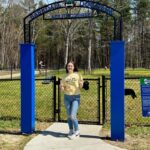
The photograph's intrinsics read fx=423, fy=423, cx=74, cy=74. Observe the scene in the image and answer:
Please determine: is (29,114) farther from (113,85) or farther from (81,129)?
(113,85)

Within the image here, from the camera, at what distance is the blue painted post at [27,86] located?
31.4ft

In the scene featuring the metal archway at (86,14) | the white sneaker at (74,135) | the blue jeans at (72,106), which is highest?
the metal archway at (86,14)

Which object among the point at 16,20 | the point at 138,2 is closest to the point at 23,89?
the point at 16,20

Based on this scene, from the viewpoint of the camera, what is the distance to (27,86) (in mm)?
9617

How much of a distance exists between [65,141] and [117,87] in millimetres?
1568

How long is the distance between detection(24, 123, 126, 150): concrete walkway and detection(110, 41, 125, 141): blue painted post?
46 centimetres

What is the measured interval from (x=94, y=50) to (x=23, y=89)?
78346 mm

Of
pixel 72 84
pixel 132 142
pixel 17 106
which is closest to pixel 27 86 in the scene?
pixel 72 84

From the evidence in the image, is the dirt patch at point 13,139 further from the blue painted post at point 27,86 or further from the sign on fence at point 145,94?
the sign on fence at point 145,94

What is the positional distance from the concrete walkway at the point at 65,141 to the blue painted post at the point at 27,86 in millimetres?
429

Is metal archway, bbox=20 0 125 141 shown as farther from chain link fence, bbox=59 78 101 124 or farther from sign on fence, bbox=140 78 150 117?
chain link fence, bbox=59 78 101 124

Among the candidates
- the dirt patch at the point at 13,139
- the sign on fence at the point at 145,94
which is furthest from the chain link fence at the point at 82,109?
the dirt patch at the point at 13,139

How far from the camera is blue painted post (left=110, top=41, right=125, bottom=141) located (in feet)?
28.8

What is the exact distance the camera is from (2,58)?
212ft
